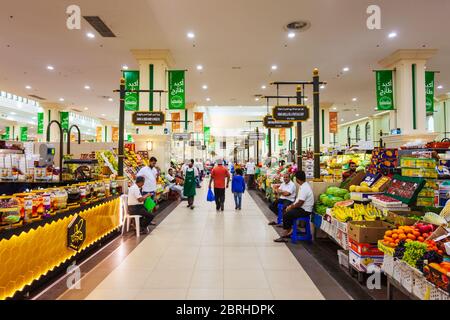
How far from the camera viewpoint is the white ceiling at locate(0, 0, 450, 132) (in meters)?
7.55

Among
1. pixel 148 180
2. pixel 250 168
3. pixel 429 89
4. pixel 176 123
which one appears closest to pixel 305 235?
pixel 148 180

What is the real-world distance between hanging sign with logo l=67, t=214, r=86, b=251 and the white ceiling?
5.51 m

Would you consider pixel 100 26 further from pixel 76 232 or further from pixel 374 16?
pixel 374 16

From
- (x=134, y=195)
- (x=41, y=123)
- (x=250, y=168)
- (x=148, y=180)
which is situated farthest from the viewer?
(x=41, y=123)

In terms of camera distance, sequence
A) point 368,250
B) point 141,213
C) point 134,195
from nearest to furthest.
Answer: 1. point 368,250
2. point 134,195
3. point 141,213

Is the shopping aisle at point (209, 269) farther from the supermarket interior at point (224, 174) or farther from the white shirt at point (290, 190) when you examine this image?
the white shirt at point (290, 190)

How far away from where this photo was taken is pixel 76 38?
948cm

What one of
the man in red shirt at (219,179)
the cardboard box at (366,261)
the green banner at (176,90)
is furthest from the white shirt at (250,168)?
the cardboard box at (366,261)

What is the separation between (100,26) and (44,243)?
7195 mm

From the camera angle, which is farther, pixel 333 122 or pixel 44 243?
pixel 333 122

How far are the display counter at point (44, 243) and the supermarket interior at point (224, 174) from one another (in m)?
0.02

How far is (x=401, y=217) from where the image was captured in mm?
3598

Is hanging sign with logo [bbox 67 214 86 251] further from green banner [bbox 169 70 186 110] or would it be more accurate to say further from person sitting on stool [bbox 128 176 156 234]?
green banner [bbox 169 70 186 110]
